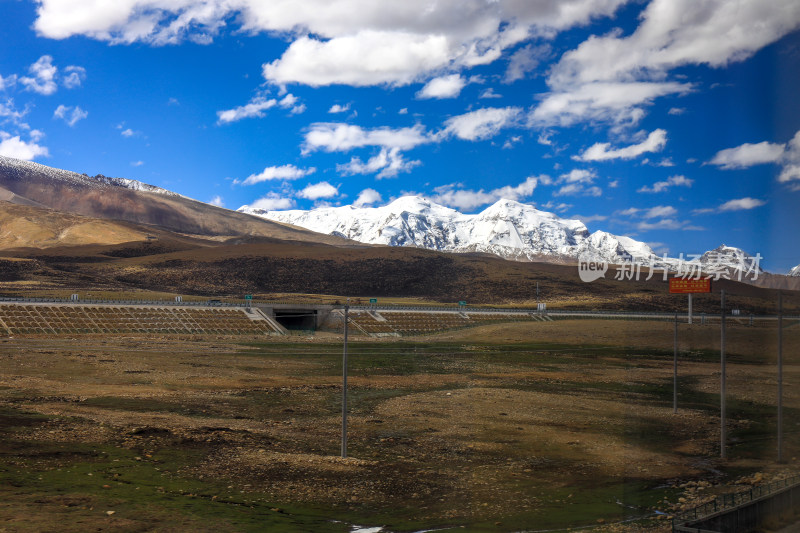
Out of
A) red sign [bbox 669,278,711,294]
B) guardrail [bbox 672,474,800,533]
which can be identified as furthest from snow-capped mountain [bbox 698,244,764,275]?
red sign [bbox 669,278,711,294]

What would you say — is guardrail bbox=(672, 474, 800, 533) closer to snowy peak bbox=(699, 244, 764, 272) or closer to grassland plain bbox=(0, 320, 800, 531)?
grassland plain bbox=(0, 320, 800, 531)

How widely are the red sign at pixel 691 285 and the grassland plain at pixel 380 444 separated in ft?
8.93

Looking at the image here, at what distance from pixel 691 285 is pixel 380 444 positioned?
27.2 metres

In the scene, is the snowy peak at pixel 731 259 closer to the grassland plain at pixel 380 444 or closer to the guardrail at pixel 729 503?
the grassland plain at pixel 380 444

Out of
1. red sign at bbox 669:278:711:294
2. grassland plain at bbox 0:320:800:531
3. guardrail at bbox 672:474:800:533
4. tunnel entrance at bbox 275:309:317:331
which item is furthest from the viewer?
tunnel entrance at bbox 275:309:317:331

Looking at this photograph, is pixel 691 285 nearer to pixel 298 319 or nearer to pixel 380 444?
pixel 380 444

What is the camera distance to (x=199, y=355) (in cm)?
7394

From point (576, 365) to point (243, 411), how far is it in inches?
1614

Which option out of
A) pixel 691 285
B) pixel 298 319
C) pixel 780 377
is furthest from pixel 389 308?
pixel 780 377

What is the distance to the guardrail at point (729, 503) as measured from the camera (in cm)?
1777

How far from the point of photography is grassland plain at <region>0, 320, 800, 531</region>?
2270cm

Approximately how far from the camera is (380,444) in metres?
34.2

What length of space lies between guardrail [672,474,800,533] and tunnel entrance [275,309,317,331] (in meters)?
102

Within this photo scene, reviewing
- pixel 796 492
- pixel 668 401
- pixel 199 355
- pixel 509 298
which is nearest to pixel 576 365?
pixel 668 401
